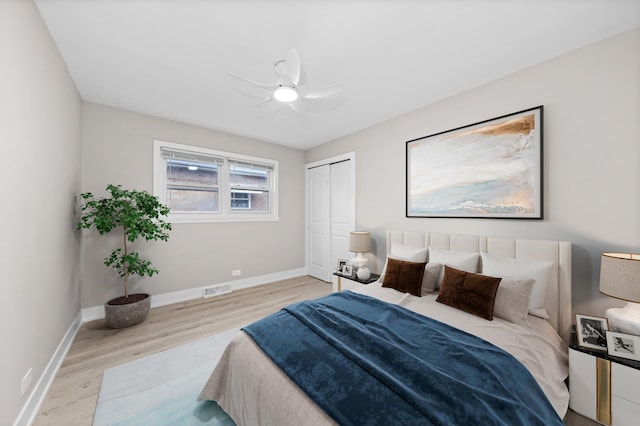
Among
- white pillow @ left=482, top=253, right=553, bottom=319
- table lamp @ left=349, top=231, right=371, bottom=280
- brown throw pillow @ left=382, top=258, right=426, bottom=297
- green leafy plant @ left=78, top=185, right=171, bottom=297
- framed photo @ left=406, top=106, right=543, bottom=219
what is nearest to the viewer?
white pillow @ left=482, top=253, right=553, bottom=319

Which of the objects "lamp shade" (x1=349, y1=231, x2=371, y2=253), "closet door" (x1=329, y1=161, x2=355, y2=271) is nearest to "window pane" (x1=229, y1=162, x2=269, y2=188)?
"closet door" (x1=329, y1=161, x2=355, y2=271)

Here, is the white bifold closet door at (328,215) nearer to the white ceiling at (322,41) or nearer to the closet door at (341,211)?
the closet door at (341,211)

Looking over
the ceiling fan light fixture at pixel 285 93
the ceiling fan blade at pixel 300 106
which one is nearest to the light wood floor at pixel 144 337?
the ceiling fan light fixture at pixel 285 93

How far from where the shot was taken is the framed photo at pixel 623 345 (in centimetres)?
145

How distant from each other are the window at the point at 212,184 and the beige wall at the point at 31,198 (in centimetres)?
121

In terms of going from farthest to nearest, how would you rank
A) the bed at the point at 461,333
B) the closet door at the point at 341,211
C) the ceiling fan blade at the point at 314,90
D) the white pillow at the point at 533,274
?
the closet door at the point at 341,211
the ceiling fan blade at the point at 314,90
the white pillow at the point at 533,274
the bed at the point at 461,333

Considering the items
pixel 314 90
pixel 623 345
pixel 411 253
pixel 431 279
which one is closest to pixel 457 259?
pixel 431 279

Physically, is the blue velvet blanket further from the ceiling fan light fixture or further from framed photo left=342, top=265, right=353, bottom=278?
the ceiling fan light fixture

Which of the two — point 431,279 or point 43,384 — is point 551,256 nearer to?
point 431,279

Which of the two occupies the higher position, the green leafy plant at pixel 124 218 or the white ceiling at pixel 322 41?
the white ceiling at pixel 322 41

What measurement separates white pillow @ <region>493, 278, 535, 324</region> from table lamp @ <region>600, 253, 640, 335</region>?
398 millimetres

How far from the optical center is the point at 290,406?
113 cm

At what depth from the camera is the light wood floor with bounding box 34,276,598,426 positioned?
1.68m

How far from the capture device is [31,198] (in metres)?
1.64
